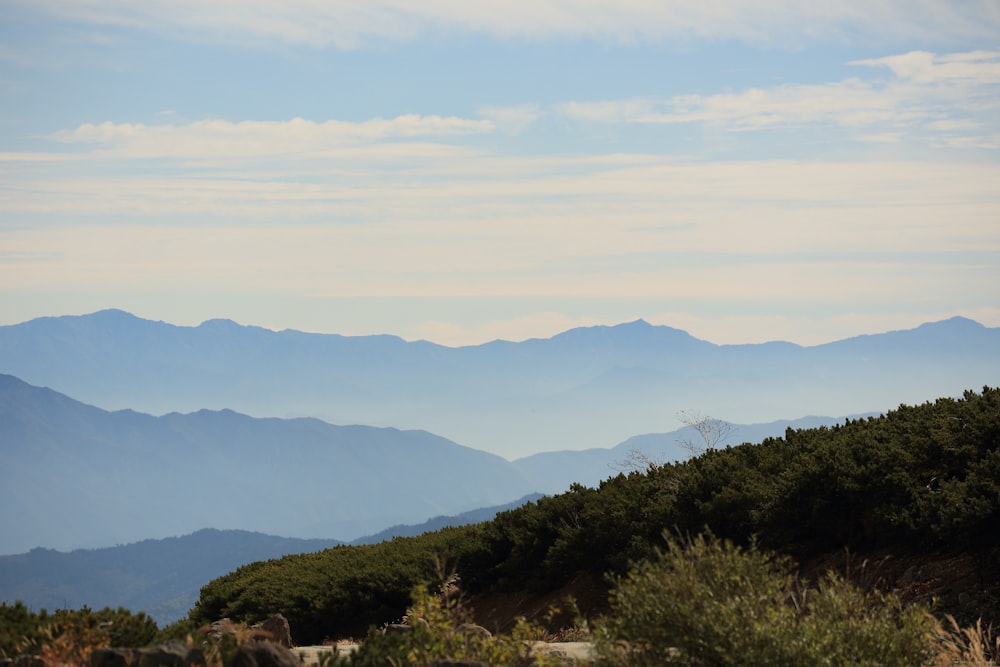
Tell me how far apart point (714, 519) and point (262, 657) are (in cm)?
860

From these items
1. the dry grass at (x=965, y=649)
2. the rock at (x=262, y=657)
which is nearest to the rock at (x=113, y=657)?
the rock at (x=262, y=657)

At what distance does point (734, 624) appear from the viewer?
7.89 meters

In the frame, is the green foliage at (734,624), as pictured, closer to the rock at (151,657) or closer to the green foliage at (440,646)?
the green foliage at (440,646)

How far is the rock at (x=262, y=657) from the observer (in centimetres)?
794

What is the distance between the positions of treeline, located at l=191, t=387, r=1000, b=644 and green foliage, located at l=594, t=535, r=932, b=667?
4.38 metres

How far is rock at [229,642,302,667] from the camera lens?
7.94 m

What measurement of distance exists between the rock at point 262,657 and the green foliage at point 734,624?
2415 mm

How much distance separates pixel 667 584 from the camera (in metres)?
8.21

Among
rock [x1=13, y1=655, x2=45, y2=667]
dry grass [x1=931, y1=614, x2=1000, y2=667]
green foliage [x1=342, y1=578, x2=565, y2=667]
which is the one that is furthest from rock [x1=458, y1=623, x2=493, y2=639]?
dry grass [x1=931, y1=614, x2=1000, y2=667]

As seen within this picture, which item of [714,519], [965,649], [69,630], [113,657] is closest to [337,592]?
[714,519]

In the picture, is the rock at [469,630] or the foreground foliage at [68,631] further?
the rock at [469,630]

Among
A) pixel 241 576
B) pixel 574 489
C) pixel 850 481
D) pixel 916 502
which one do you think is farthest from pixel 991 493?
pixel 241 576

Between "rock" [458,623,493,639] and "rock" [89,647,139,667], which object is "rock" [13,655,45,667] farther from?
"rock" [458,623,493,639]

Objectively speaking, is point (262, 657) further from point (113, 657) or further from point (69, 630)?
point (69, 630)
